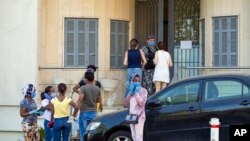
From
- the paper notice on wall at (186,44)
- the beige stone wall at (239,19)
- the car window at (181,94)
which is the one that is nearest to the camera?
the car window at (181,94)

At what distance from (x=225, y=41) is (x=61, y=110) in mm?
7079

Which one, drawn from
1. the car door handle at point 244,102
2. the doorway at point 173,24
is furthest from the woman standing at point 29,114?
the doorway at point 173,24

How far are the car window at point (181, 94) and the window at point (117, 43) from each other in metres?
6.79

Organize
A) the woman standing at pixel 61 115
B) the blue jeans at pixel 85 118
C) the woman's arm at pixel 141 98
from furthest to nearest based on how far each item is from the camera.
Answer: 1. the blue jeans at pixel 85 118
2. the woman standing at pixel 61 115
3. the woman's arm at pixel 141 98

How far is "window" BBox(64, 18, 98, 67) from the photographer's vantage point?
19.9 meters

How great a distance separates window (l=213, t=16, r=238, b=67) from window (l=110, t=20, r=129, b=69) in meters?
2.81

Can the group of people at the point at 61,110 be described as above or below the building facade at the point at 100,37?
below

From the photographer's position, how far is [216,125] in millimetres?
10828

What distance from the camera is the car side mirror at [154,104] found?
1345 cm

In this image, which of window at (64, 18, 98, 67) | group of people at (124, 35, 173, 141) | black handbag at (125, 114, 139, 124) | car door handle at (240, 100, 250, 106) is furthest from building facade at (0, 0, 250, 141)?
black handbag at (125, 114, 139, 124)

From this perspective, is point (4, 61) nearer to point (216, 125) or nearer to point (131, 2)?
point (131, 2)

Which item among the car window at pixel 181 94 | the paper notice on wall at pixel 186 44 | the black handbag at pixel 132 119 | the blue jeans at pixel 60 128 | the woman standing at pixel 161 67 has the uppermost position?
the paper notice on wall at pixel 186 44

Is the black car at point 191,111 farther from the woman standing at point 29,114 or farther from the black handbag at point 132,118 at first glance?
the woman standing at point 29,114

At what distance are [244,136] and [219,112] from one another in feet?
2.26
